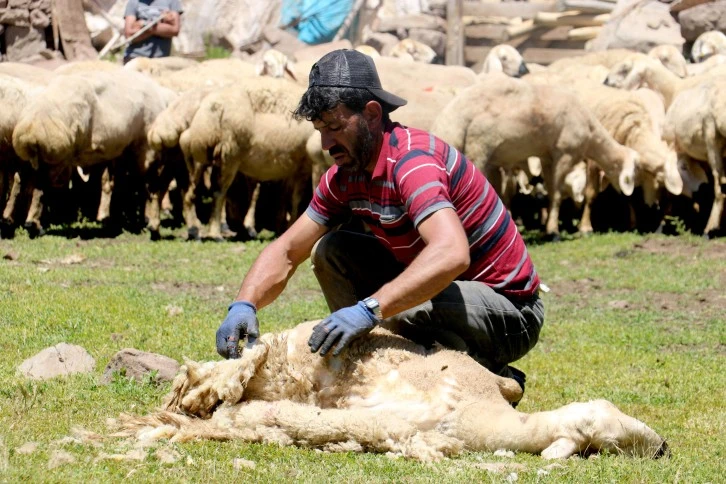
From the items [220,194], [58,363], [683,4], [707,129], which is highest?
[58,363]

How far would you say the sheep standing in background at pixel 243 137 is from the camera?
14469 mm

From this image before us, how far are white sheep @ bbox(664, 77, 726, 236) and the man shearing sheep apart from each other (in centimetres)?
950

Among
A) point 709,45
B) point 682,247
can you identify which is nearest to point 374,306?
point 682,247

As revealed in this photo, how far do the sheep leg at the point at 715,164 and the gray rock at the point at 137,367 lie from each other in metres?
9.73

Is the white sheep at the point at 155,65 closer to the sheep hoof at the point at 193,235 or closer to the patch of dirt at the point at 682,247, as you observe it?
the sheep hoof at the point at 193,235

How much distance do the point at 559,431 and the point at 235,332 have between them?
4.73ft

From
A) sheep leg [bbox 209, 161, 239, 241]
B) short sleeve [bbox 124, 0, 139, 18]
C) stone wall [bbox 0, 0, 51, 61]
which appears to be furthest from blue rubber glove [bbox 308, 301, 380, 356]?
stone wall [bbox 0, 0, 51, 61]

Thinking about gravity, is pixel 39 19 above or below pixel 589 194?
above

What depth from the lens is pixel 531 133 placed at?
48.9ft

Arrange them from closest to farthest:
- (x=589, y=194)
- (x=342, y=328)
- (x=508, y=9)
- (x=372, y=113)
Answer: (x=342, y=328) → (x=372, y=113) → (x=589, y=194) → (x=508, y=9)

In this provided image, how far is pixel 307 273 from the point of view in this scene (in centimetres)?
1222

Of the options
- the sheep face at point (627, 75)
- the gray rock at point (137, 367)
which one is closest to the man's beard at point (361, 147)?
the gray rock at point (137, 367)

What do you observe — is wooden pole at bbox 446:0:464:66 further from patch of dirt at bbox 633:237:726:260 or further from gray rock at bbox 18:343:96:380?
gray rock at bbox 18:343:96:380

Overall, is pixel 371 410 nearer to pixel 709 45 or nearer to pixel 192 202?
pixel 192 202
